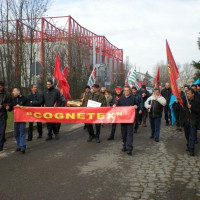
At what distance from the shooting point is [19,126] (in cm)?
770

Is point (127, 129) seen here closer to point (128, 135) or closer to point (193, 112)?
point (128, 135)

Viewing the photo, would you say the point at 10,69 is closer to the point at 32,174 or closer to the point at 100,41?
the point at 32,174

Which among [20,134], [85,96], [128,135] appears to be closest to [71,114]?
[85,96]

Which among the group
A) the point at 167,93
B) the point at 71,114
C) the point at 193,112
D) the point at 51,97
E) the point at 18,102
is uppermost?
the point at 167,93

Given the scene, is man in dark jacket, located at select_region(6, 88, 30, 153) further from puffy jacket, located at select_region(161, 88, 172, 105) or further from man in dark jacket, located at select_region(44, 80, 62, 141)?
puffy jacket, located at select_region(161, 88, 172, 105)

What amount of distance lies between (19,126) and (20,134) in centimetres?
31

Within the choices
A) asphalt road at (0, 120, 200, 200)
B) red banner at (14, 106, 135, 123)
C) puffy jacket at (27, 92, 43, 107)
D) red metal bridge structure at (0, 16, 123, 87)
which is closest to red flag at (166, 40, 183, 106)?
red banner at (14, 106, 135, 123)

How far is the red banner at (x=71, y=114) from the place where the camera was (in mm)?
7914

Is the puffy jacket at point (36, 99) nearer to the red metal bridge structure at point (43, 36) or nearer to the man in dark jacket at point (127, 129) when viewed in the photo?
the man in dark jacket at point (127, 129)

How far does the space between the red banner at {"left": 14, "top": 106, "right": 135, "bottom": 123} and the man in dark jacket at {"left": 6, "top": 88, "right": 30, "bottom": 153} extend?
0.49ft

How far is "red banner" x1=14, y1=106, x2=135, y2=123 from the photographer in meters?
7.91

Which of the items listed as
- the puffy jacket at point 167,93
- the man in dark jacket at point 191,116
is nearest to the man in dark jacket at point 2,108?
the man in dark jacket at point 191,116

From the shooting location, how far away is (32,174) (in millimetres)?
5527

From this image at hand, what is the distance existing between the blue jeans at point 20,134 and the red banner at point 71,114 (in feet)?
0.54
